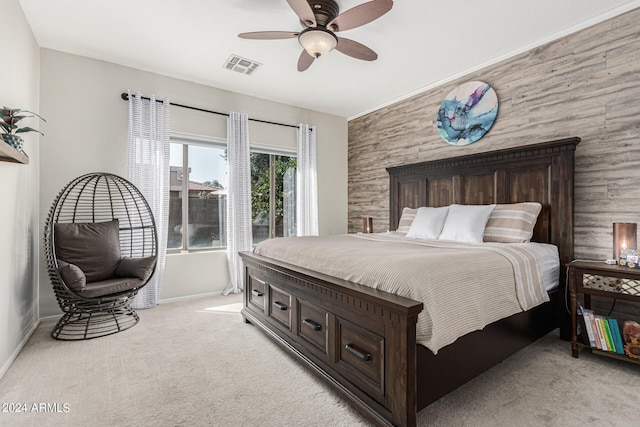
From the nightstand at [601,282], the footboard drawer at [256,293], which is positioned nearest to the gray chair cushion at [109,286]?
the footboard drawer at [256,293]

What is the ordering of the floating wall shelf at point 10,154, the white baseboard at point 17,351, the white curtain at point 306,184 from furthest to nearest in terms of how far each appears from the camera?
the white curtain at point 306,184, the white baseboard at point 17,351, the floating wall shelf at point 10,154

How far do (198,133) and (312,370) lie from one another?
3.29 m

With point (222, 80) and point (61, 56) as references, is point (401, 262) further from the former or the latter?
point (61, 56)

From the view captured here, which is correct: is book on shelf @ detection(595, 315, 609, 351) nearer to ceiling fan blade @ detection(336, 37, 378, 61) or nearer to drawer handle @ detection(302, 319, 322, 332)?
drawer handle @ detection(302, 319, 322, 332)

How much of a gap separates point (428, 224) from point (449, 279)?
1.75 m

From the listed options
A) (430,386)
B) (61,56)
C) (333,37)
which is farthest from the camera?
(61,56)

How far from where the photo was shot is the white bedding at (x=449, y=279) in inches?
60.3

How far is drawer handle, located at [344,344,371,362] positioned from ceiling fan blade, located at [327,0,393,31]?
218 centimetres

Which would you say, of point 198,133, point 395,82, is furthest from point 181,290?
point 395,82

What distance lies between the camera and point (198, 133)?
13.3 ft

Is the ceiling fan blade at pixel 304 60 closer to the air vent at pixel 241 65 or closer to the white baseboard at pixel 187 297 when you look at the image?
the air vent at pixel 241 65

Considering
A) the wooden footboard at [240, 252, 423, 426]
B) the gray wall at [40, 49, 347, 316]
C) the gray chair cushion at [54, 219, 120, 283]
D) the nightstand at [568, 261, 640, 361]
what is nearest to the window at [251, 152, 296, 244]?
the gray wall at [40, 49, 347, 316]

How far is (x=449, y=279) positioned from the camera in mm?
1654

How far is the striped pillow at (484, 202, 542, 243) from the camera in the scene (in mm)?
2807
